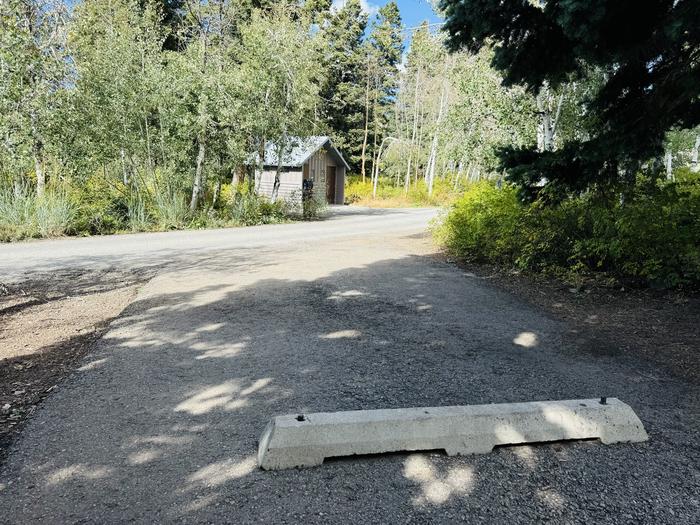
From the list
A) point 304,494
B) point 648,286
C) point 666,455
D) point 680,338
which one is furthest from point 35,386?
point 648,286

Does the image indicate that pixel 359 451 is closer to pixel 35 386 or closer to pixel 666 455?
pixel 666 455

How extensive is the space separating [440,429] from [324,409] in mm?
933

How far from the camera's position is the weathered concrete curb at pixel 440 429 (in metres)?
2.91

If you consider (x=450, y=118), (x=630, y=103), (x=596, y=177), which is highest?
(x=450, y=118)

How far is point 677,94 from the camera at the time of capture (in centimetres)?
461

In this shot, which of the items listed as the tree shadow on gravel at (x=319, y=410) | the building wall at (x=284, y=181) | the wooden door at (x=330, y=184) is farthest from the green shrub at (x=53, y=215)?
the wooden door at (x=330, y=184)

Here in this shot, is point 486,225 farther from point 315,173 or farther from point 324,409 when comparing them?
point 315,173

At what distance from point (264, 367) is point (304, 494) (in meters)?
1.92

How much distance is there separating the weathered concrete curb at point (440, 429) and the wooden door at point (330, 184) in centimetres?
3522

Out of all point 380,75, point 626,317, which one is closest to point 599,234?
point 626,317

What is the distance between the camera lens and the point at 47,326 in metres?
5.76

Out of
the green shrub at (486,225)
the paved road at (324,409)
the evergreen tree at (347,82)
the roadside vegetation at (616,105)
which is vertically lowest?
the paved road at (324,409)

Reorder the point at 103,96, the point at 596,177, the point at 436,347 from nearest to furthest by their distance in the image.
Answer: the point at 596,177, the point at 436,347, the point at 103,96

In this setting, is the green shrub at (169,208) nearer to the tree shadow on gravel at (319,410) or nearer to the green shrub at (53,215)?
the green shrub at (53,215)
